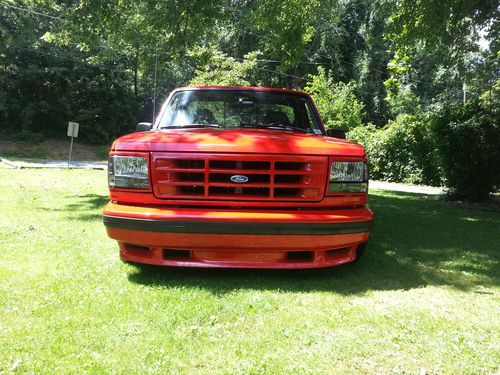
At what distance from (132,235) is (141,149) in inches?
26.5

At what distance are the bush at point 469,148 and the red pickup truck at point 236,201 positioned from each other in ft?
22.5

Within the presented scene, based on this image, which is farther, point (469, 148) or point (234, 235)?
point (469, 148)

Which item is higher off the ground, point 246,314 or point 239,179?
point 239,179

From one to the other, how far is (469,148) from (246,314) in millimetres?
8268

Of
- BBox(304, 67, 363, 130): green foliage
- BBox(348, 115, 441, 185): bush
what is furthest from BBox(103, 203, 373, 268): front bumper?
BBox(304, 67, 363, 130): green foliage

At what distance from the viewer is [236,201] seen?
360 cm

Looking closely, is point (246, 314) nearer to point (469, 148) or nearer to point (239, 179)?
point (239, 179)

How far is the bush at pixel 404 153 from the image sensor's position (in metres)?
14.9

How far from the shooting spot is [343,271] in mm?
4039

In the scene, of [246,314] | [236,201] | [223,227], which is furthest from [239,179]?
[246,314]

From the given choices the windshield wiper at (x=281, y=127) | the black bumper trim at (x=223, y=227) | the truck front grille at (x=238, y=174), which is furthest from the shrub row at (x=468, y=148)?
the black bumper trim at (x=223, y=227)

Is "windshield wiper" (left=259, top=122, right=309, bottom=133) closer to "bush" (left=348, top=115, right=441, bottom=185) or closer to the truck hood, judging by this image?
the truck hood

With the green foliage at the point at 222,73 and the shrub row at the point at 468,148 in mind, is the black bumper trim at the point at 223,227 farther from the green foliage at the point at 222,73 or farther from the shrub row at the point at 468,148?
the green foliage at the point at 222,73

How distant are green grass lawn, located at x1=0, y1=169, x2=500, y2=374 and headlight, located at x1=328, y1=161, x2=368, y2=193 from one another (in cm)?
76
